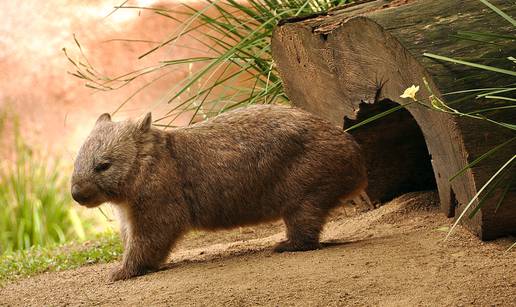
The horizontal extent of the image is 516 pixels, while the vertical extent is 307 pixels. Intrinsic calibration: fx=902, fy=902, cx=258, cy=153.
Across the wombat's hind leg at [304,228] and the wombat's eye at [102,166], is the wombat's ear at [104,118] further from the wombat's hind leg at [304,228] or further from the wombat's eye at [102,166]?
the wombat's hind leg at [304,228]

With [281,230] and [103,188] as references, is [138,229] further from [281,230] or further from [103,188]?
[281,230]

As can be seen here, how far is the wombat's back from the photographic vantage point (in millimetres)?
4480

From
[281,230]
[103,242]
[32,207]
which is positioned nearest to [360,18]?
[281,230]

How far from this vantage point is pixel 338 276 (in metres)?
3.66

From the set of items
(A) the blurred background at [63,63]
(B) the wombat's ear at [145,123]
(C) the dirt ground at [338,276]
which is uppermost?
(A) the blurred background at [63,63]

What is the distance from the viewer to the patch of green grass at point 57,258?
535 centimetres

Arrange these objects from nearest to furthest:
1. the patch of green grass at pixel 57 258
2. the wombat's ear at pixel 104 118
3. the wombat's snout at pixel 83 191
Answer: the wombat's snout at pixel 83 191, the wombat's ear at pixel 104 118, the patch of green grass at pixel 57 258

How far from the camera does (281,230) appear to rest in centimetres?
577

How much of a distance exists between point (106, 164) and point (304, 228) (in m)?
1.03

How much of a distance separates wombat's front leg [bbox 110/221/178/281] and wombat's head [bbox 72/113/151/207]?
0.22 m

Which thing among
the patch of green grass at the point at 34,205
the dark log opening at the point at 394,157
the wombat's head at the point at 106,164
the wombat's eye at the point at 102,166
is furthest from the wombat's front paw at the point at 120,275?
the patch of green grass at the point at 34,205

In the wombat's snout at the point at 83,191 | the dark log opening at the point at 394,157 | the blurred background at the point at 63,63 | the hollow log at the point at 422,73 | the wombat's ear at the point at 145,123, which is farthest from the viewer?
the blurred background at the point at 63,63

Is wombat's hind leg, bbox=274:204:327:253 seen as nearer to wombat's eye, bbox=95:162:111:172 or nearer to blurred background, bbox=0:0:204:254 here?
wombat's eye, bbox=95:162:111:172

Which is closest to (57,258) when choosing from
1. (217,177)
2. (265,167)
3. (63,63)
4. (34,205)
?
(217,177)
